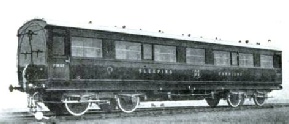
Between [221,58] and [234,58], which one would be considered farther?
[234,58]

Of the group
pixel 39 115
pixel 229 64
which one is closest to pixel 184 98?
pixel 229 64

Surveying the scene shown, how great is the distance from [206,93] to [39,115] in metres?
9.42

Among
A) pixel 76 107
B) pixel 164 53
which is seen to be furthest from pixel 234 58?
pixel 76 107

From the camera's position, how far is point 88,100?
1506 centimetres

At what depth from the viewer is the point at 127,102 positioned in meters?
16.7

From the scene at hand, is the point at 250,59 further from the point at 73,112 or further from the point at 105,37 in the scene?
the point at 73,112

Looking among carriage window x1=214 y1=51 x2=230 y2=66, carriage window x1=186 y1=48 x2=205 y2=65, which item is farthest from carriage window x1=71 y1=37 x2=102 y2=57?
carriage window x1=214 y1=51 x2=230 y2=66

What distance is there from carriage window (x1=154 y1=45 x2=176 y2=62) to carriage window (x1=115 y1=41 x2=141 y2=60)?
98cm

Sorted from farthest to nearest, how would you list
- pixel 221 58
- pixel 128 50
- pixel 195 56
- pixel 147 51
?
pixel 221 58
pixel 195 56
pixel 147 51
pixel 128 50

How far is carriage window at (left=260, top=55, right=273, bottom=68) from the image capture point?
23.0 m

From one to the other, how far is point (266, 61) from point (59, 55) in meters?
12.9

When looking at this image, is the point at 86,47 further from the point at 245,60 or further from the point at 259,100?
the point at 259,100

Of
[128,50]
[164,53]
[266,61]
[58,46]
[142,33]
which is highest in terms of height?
[142,33]

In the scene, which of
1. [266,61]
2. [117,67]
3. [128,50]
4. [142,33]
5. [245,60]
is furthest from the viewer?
[266,61]
